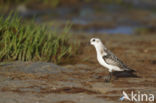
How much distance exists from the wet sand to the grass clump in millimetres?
371

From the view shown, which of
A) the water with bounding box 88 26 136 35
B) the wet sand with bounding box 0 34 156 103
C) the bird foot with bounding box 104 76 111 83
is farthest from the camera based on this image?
the water with bounding box 88 26 136 35

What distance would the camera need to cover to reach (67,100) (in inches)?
275

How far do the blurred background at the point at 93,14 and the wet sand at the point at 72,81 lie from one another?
5658 millimetres

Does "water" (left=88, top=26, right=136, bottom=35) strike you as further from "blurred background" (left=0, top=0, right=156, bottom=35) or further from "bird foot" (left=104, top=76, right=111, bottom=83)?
"bird foot" (left=104, top=76, right=111, bottom=83)

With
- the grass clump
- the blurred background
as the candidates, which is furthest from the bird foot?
the blurred background

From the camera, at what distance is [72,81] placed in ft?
27.5

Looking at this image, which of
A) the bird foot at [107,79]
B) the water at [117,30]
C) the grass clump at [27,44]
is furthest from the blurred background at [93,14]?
the bird foot at [107,79]

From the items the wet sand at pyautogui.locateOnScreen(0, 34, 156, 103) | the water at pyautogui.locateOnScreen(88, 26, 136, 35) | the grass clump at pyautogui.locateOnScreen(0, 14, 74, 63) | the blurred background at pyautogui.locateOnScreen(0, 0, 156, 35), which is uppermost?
the blurred background at pyautogui.locateOnScreen(0, 0, 156, 35)

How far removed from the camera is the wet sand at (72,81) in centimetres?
713

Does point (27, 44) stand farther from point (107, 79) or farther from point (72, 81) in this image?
point (107, 79)

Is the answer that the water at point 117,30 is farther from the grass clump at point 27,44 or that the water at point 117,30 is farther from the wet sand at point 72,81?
the grass clump at point 27,44

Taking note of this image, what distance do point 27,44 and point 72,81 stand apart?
6.83ft

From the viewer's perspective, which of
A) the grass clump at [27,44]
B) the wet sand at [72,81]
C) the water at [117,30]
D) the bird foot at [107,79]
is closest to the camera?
the wet sand at [72,81]

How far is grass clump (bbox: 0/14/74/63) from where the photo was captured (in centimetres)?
977
